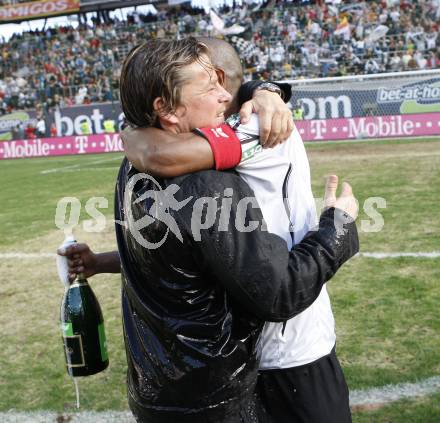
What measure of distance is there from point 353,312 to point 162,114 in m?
3.08

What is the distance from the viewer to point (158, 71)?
1403mm

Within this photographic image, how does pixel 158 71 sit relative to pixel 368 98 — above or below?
above

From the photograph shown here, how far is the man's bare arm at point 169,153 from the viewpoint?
136 centimetres

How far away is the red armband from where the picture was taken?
4.49 feet

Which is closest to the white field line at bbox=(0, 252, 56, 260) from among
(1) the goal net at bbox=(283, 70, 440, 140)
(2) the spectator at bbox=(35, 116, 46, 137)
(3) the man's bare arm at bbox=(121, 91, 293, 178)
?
(3) the man's bare arm at bbox=(121, 91, 293, 178)

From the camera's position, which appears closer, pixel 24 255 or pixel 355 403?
pixel 355 403

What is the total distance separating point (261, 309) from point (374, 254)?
4395mm

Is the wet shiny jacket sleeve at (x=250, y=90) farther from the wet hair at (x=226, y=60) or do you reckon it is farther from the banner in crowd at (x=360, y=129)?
the banner in crowd at (x=360, y=129)

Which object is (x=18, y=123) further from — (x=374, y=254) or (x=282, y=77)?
(x=374, y=254)

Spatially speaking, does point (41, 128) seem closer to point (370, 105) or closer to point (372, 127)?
point (370, 105)

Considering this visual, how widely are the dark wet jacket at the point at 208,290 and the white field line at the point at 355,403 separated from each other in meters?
1.54

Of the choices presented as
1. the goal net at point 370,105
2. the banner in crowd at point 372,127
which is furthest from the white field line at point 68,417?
the banner in crowd at point 372,127

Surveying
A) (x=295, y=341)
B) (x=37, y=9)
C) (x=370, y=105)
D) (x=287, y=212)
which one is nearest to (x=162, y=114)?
(x=287, y=212)

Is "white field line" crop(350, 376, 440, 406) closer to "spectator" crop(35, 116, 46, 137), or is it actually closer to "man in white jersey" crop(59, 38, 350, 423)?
"man in white jersey" crop(59, 38, 350, 423)
